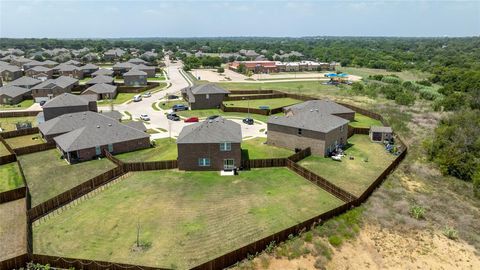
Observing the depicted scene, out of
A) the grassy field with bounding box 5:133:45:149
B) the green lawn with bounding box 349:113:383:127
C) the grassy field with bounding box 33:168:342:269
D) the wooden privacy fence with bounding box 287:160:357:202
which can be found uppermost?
the green lawn with bounding box 349:113:383:127

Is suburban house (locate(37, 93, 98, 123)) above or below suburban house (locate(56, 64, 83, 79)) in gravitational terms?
below

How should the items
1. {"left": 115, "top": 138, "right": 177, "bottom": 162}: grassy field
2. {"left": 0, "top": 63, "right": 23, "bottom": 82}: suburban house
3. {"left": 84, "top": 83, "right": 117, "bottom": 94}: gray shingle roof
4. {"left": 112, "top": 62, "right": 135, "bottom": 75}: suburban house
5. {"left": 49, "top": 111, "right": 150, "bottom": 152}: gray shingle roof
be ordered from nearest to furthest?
{"left": 49, "top": 111, "right": 150, "bottom": 152}: gray shingle roof < {"left": 115, "top": 138, "right": 177, "bottom": 162}: grassy field < {"left": 84, "top": 83, "right": 117, "bottom": 94}: gray shingle roof < {"left": 0, "top": 63, "right": 23, "bottom": 82}: suburban house < {"left": 112, "top": 62, "right": 135, "bottom": 75}: suburban house

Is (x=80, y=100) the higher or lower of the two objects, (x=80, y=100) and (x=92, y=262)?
the higher

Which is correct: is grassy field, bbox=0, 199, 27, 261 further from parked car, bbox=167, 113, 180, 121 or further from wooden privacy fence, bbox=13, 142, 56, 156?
parked car, bbox=167, 113, 180, 121

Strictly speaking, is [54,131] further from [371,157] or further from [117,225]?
[371,157]

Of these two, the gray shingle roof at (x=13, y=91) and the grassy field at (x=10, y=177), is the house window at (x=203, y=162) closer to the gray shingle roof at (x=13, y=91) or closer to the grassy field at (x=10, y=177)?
the grassy field at (x=10, y=177)

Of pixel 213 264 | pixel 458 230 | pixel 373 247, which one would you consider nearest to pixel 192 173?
Result: pixel 213 264

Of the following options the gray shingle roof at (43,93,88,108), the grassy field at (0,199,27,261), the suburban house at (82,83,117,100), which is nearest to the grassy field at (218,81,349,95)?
the suburban house at (82,83,117,100)

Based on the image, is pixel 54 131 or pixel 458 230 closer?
pixel 458 230
